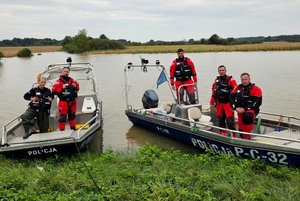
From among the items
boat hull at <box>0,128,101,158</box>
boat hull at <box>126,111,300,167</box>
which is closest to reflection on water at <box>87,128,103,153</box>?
boat hull at <box>0,128,101,158</box>

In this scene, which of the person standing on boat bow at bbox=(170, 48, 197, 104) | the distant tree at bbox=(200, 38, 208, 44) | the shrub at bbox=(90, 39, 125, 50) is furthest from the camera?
the distant tree at bbox=(200, 38, 208, 44)

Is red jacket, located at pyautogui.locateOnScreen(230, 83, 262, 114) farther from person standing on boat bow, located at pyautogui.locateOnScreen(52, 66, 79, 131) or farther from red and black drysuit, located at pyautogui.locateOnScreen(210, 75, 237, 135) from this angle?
person standing on boat bow, located at pyautogui.locateOnScreen(52, 66, 79, 131)

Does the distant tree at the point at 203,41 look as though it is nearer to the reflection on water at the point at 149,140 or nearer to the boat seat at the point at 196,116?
the reflection on water at the point at 149,140

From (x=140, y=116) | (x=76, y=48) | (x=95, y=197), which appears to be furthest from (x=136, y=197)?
(x=76, y=48)

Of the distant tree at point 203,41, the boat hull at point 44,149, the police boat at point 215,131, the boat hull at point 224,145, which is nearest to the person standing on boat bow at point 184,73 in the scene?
the police boat at point 215,131

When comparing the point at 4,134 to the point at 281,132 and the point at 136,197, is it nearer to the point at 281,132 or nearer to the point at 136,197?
the point at 136,197

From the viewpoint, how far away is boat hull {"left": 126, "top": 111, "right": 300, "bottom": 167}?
6266 mm

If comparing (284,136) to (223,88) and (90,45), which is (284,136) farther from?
(90,45)

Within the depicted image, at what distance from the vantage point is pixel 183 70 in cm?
955

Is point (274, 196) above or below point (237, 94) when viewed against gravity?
below

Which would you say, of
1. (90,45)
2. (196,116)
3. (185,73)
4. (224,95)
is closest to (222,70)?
(224,95)

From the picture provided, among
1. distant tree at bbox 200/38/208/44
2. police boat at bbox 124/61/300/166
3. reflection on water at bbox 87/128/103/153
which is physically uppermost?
distant tree at bbox 200/38/208/44

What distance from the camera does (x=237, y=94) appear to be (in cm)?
732

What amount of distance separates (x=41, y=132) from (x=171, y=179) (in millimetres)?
4118
